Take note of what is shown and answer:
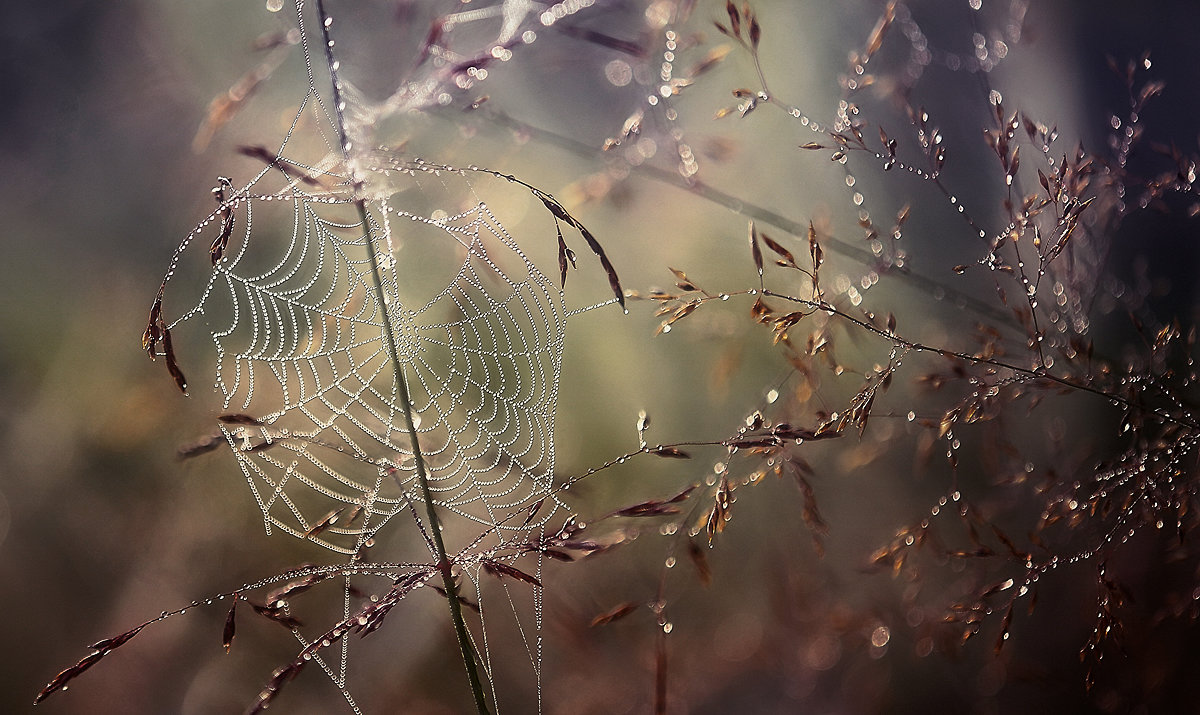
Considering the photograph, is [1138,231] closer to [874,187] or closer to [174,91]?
[874,187]

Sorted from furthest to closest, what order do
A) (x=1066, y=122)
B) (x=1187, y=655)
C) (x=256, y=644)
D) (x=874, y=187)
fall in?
(x=874, y=187) → (x=1066, y=122) → (x=256, y=644) → (x=1187, y=655)

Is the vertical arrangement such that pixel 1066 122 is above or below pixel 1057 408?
above

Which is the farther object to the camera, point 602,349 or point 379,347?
point 602,349

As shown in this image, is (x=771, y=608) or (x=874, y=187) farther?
(x=874, y=187)

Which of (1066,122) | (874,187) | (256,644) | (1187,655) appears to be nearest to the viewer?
(1187,655)

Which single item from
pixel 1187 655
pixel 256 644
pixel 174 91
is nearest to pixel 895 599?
pixel 1187 655

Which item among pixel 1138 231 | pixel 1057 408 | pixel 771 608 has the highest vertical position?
pixel 1138 231

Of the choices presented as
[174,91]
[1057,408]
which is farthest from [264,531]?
[1057,408]
